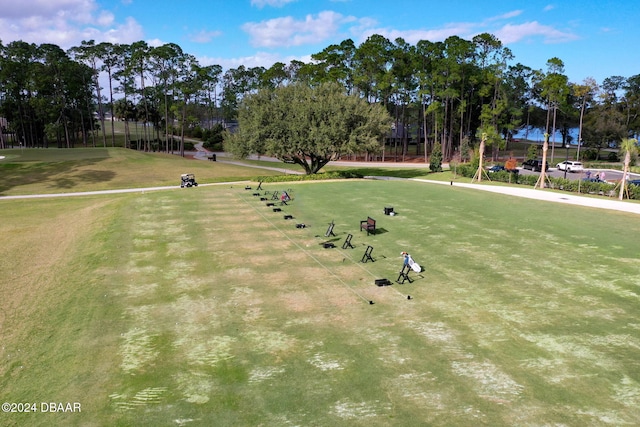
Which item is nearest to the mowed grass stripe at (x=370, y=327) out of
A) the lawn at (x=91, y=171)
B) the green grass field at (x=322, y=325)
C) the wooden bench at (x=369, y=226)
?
the green grass field at (x=322, y=325)

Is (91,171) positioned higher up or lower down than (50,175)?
higher up

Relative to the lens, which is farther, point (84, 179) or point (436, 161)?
point (436, 161)

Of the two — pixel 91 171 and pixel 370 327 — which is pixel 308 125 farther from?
pixel 370 327

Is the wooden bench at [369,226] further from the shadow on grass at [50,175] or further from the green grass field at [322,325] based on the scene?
the shadow on grass at [50,175]

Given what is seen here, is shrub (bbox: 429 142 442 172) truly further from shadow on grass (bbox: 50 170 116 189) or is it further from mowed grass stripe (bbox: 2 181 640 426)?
shadow on grass (bbox: 50 170 116 189)

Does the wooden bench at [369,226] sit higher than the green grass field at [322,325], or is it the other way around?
the wooden bench at [369,226]

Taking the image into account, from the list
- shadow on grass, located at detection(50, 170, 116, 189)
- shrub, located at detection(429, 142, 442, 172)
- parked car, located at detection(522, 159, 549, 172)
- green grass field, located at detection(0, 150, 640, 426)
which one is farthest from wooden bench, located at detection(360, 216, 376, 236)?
parked car, located at detection(522, 159, 549, 172)

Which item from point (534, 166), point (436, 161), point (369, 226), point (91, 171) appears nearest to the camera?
point (369, 226)

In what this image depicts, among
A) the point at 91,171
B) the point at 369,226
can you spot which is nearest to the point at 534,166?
the point at 369,226
